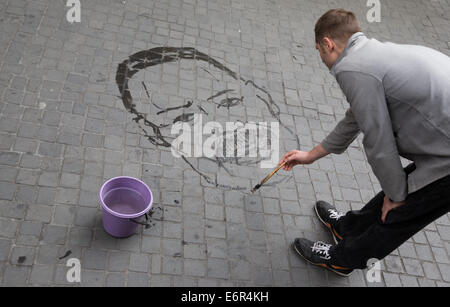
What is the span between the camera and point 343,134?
10.1 ft

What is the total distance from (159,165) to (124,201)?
61 cm

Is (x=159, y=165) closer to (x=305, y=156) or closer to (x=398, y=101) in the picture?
(x=305, y=156)

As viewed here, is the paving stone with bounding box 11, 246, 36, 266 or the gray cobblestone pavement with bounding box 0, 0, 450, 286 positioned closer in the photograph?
the paving stone with bounding box 11, 246, 36, 266

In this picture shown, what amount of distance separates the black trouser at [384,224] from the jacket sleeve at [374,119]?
9.0 inches

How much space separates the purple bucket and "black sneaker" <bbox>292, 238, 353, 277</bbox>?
1.35 m

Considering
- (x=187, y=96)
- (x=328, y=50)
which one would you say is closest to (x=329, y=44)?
(x=328, y=50)

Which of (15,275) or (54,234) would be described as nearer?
(15,275)

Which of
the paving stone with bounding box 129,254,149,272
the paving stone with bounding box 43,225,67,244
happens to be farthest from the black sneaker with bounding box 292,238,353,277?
the paving stone with bounding box 43,225,67,244

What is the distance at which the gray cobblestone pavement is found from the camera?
325cm

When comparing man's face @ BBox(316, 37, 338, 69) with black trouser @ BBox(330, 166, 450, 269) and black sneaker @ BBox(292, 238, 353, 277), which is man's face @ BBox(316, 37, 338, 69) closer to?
black trouser @ BBox(330, 166, 450, 269)

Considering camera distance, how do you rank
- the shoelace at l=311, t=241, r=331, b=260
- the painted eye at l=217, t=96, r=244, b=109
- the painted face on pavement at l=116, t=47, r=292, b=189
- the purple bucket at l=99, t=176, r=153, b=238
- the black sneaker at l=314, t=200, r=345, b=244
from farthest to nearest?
the painted eye at l=217, t=96, r=244, b=109
the painted face on pavement at l=116, t=47, r=292, b=189
the black sneaker at l=314, t=200, r=345, b=244
the shoelace at l=311, t=241, r=331, b=260
the purple bucket at l=99, t=176, r=153, b=238

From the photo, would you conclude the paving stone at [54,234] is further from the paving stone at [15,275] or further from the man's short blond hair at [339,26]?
the man's short blond hair at [339,26]
